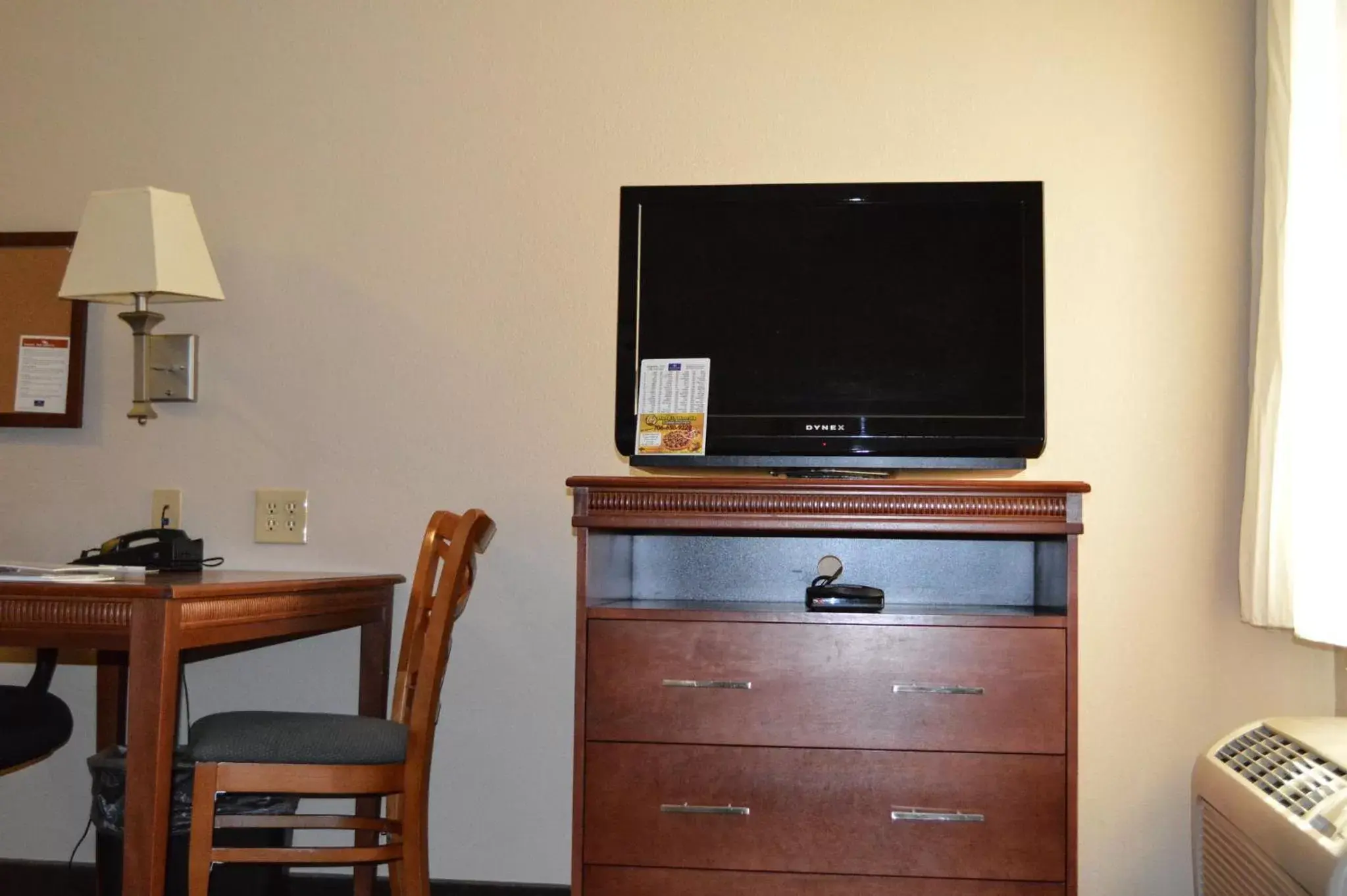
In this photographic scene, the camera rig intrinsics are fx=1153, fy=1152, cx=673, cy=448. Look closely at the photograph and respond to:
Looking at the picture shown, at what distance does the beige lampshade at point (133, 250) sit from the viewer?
7.64 ft

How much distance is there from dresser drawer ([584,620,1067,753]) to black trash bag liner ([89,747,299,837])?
2.10ft

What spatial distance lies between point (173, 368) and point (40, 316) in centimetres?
33

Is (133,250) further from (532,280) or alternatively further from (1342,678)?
(1342,678)

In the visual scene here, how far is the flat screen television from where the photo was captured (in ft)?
7.23

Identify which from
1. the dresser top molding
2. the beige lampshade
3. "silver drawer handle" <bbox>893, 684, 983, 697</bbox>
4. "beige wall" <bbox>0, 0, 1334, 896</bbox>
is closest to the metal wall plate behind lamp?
the beige lampshade

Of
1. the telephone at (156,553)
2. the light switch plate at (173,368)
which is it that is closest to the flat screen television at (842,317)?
the telephone at (156,553)

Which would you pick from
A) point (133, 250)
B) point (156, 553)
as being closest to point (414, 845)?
point (156, 553)

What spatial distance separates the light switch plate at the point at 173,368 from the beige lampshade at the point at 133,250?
0.16m

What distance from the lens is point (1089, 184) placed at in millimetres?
2359

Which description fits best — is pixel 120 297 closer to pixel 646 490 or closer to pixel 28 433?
pixel 28 433

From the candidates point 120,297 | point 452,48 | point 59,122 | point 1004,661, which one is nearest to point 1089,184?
point 1004,661

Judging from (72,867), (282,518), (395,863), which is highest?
(282,518)

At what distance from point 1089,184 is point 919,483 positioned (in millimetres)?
885

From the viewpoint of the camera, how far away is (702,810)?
1860 millimetres
